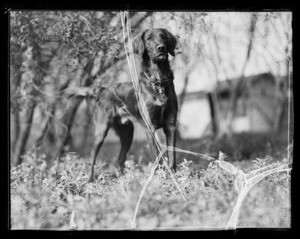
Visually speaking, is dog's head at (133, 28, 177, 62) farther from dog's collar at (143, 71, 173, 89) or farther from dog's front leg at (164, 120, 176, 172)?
dog's front leg at (164, 120, 176, 172)

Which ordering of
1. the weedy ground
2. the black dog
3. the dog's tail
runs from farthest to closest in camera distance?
the dog's tail
the black dog
the weedy ground

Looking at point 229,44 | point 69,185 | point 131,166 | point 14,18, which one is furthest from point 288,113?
point 14,18

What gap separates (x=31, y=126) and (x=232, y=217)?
2.06m

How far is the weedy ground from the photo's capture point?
14.9ft

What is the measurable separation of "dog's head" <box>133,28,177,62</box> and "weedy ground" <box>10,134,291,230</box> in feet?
3.19

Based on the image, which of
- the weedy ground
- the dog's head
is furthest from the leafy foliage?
the dog's head

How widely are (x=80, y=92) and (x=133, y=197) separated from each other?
3.66ft

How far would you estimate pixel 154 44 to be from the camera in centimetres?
463

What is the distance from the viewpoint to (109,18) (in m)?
4.70

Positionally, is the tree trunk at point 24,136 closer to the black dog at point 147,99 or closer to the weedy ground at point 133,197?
the weedy ground at point 133,197

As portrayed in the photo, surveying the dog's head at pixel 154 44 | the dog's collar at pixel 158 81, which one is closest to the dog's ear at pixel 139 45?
the dog's head at pixel 154 44

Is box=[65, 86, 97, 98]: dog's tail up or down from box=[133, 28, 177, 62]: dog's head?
down

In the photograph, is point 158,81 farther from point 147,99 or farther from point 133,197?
point 133,197

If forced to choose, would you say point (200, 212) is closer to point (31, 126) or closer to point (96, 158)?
point (96, 158)
